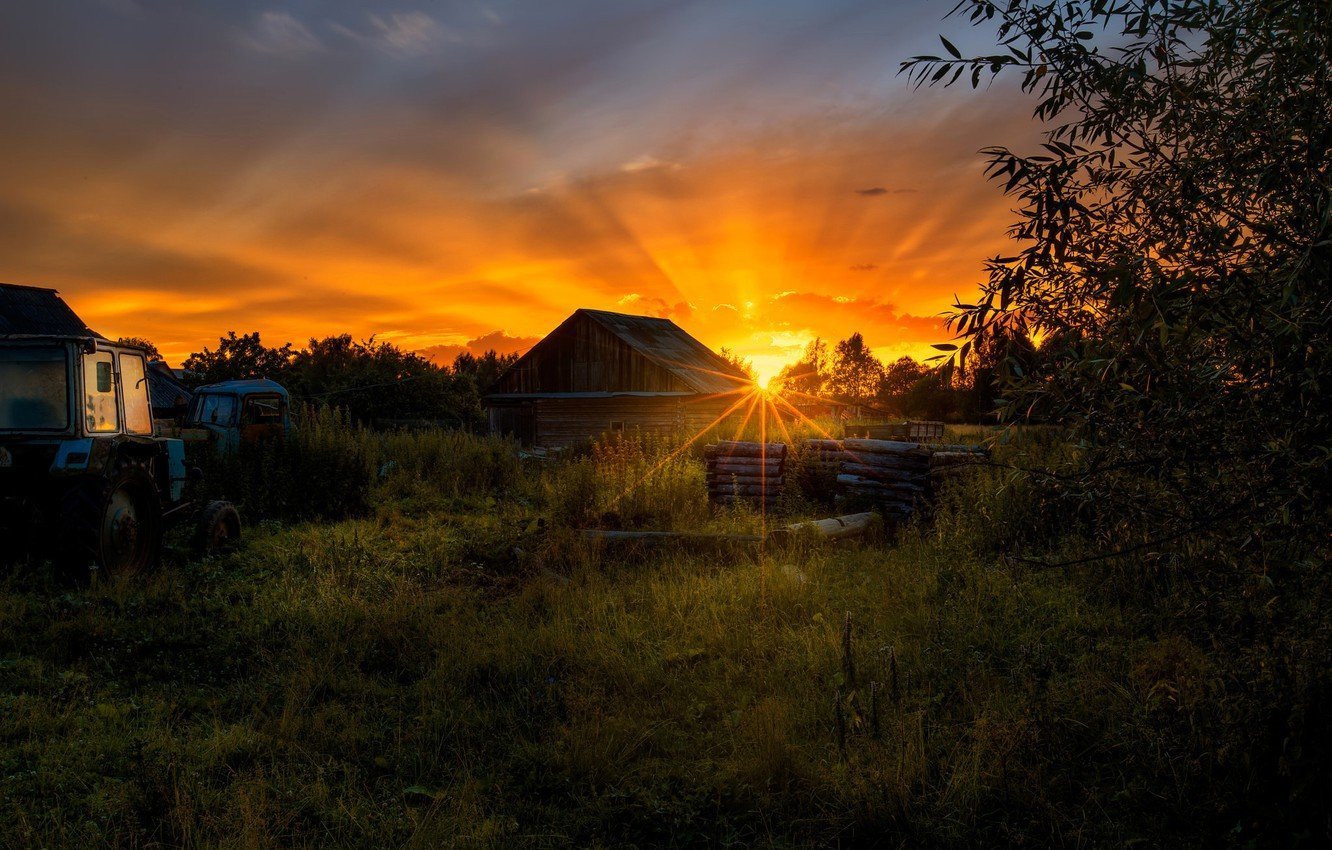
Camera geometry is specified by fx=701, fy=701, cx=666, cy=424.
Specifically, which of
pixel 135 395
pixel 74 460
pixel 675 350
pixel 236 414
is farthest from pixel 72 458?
pixel 675 350

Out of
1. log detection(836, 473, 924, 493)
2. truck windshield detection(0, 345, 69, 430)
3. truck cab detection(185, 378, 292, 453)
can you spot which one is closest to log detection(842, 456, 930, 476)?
log detection(836, 473, 924, 493)

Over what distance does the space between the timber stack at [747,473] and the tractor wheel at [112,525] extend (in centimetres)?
707

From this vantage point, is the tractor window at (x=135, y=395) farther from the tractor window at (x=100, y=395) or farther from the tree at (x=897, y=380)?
the tree at (x=897, y=380)

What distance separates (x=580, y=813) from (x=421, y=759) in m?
1.00

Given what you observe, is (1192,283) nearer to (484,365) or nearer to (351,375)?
(351,375)

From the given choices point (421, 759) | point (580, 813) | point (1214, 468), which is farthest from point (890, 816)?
point (421, 759)

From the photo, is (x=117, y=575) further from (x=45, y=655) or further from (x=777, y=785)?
(x=777, y=785)

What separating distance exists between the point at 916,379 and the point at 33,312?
27797 millimetres

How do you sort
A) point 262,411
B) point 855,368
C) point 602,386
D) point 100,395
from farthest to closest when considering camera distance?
point 855,368 → point 602,386 → point 262,411 → point 100,395

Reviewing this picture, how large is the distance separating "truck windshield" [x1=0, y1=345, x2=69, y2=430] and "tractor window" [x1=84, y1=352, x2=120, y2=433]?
16 centimetres

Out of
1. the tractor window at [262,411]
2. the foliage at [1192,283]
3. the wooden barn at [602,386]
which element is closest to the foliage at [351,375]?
the wooden barn at [602,386]

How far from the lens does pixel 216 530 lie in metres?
8.12

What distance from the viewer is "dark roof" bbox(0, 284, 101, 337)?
2050 cm

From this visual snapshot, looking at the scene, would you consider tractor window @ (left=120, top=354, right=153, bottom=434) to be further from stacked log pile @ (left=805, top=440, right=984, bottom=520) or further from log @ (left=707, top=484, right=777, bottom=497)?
stacked log pile @ (left=805, top=440, right=984, bottom=520)
